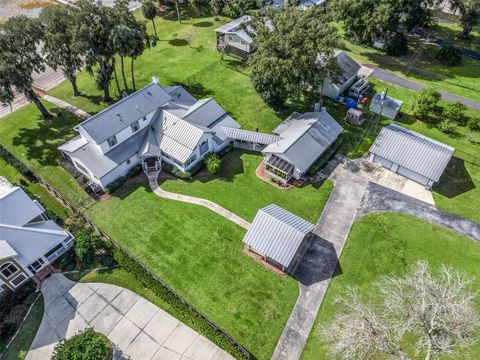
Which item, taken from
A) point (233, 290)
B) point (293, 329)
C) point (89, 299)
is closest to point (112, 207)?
point (89, 299)

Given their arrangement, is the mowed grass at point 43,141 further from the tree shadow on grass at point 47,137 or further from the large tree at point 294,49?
the large tree at point 294,49

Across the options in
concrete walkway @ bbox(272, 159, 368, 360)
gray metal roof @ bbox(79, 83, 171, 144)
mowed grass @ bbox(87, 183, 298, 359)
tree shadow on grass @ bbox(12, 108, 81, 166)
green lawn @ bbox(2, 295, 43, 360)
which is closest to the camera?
green lawn @ bbox(2, 295, 43, 360)

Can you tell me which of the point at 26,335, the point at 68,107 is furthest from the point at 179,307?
the point at 68,107

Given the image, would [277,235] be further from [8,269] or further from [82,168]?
[82,168]

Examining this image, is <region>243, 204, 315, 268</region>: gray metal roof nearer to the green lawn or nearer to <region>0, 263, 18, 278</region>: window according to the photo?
the green lawn

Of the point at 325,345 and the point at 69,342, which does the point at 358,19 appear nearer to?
the point at 325,345

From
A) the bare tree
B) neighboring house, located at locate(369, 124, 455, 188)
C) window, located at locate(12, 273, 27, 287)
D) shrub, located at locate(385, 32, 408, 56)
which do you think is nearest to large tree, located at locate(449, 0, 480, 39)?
shrub, located at locate(385, 32, 408, 56)
